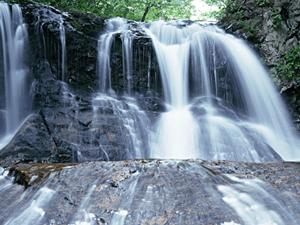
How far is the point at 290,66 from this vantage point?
9.30 metres

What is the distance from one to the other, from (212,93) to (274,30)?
2645 mm

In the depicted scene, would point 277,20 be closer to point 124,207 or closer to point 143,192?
point 143,192

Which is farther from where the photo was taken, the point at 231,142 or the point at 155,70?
the point at 155,70

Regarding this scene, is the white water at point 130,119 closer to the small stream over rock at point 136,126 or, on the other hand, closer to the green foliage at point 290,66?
the small stream over rock at point 136,126

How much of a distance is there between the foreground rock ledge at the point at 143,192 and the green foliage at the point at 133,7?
778 centimetres

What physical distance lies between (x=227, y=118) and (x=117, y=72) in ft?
9.71

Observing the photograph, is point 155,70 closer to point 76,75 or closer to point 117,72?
point 117,72

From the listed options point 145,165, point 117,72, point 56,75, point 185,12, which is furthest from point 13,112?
point 185,12

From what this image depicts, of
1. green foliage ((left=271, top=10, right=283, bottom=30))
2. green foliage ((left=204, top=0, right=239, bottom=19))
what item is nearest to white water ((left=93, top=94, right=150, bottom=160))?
green foliage ((left=271, top=10, right=283, bottom=30))

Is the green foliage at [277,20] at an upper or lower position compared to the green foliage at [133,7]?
lower

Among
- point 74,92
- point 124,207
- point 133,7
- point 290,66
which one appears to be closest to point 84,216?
point 124,207

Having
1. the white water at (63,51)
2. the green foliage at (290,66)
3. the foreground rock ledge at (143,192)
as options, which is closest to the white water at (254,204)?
the foreground rock ledge at (143,192)

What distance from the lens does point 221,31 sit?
415 inches

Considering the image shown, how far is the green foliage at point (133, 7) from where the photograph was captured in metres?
11.9
